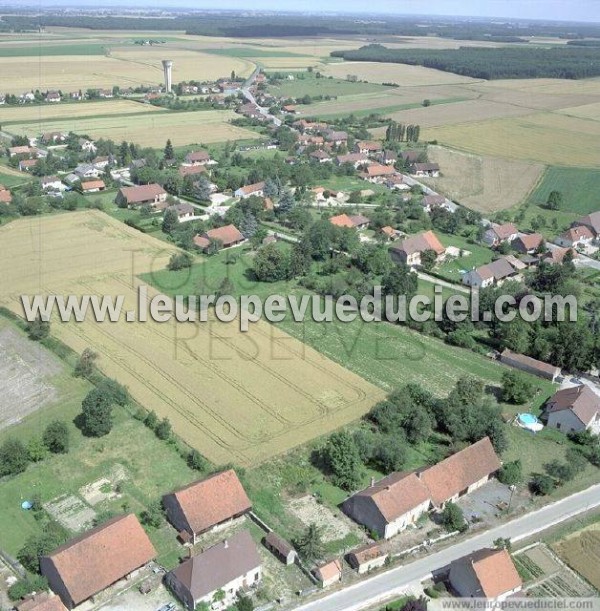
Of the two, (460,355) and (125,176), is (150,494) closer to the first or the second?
(460,355)

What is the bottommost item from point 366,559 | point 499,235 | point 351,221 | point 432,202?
point 366,559

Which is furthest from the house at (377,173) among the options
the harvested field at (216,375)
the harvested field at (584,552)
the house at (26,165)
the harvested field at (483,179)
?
the harvested field at (584,552)

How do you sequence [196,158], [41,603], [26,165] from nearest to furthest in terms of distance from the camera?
[41,603], [26,165], [196,158]

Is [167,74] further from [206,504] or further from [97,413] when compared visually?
[206,504]

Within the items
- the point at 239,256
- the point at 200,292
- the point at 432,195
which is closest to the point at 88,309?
the point at 200,292

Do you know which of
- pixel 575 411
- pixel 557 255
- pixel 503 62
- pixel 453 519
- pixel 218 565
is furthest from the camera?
pixel 503 62

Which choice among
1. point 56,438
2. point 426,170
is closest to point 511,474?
point 56,438
